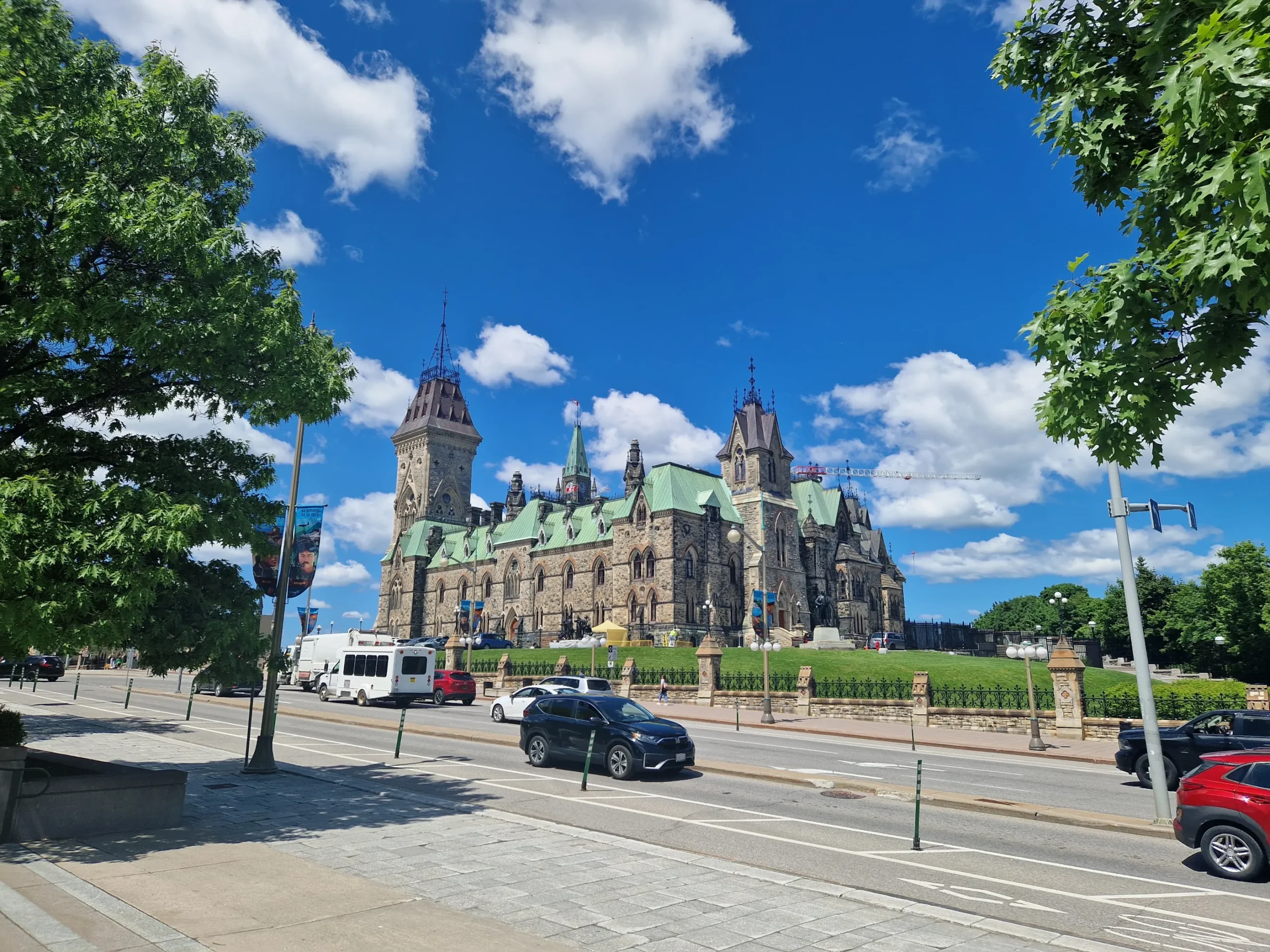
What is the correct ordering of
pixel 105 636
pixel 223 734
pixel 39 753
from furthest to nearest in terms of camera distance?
1. pixel 223 734
2. pixel 39 753
3. pixel 105 636

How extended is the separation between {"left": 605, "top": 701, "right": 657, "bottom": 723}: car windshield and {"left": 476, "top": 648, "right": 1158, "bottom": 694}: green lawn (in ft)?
90.0

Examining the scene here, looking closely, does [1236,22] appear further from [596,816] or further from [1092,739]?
[1092,739]

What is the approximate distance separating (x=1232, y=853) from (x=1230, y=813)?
50 centimetres

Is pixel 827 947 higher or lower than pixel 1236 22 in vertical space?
lower

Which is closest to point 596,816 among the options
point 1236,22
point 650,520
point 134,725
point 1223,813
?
point 1223,813

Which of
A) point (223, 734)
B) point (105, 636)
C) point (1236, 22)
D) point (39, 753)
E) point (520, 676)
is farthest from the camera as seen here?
point (520, 676)

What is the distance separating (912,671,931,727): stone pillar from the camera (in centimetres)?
3216

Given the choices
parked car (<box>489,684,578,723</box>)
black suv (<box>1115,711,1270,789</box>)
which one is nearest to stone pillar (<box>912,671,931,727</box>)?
parked car (<box>489,684,578,723</box>)

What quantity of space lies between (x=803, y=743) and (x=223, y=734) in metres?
17.6

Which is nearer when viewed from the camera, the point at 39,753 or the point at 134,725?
the point at 39,753

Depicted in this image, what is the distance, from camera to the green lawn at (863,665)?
47928 millimetres

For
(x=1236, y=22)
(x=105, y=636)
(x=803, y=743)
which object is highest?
(x=1236, y=22)

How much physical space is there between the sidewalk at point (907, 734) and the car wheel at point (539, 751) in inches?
460

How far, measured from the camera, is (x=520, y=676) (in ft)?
163
